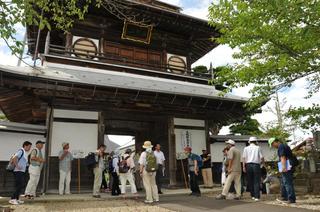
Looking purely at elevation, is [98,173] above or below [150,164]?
below

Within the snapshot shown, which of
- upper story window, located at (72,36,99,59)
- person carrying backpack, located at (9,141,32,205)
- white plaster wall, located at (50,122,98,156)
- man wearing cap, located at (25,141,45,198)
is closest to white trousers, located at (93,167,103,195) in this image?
white plaster wall, located at (50,122,98,156)

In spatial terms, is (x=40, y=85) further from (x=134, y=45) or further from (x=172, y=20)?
(x=172, y=20)

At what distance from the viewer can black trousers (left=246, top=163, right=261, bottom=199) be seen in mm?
9195

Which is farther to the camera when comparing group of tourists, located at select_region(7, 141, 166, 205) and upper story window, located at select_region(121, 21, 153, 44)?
upper story window, located at select_region(121, 21, 153, 44)

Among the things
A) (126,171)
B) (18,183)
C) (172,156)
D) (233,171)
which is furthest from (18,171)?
(172,156)

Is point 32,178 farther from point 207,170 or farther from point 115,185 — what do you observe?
point 207,170

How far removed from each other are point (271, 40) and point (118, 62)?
26.3 feet

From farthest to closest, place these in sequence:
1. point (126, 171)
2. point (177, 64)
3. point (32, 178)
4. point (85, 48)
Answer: point (177, 64)
point (85, 48)
point (126, 171)
point (32, 178)

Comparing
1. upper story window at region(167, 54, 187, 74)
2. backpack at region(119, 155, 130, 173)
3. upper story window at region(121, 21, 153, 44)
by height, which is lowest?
backpack at region(119, 155, 130, 173)

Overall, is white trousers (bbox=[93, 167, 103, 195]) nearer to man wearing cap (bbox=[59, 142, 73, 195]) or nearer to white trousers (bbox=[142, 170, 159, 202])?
man wearing cap (bbox=[59, 142, 73, 195])

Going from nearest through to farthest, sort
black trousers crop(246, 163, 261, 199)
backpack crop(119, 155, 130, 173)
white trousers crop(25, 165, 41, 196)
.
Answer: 1. black trousers crop(246, 163, 261, 199)
2. white trousers crop(25, 165, 41, 196)
3. backpack crop(119, 155, 130, 173)

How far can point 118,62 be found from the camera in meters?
14.4

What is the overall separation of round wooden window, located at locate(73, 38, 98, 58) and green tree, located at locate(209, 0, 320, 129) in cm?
606

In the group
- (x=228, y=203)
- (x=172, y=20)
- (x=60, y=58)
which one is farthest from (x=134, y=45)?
(x=228, y=203)
